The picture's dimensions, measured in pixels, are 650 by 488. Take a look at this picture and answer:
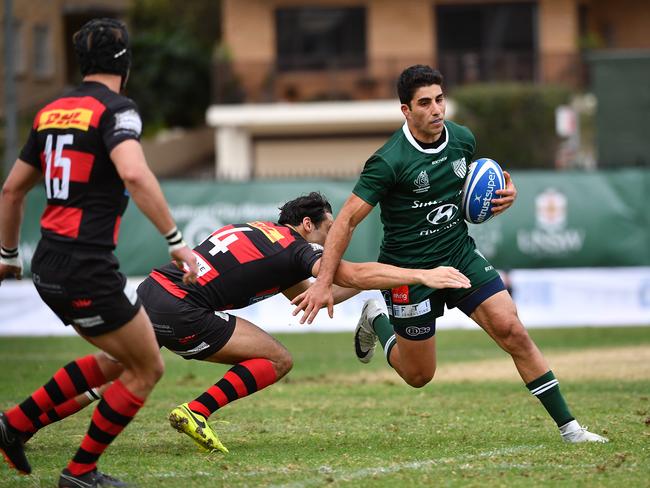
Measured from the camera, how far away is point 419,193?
7410 mm

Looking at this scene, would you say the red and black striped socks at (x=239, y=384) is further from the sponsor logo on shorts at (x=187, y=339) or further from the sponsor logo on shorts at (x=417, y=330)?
the sponsor logo on shorts at (x=417, y=330)

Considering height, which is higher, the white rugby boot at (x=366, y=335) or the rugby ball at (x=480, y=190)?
the rugby ball at (x=480, y=190)

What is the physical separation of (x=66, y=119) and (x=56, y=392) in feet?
5.44

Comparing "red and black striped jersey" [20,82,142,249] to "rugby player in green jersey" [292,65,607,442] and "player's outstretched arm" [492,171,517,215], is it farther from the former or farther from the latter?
"player's outstretched arm" [492,171,517,215]

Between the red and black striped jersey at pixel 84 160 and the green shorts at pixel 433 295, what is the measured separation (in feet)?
7.98

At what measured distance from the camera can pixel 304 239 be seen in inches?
304

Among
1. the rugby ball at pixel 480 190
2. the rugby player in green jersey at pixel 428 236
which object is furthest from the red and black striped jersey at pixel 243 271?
the rugby ball at pixel 480 190

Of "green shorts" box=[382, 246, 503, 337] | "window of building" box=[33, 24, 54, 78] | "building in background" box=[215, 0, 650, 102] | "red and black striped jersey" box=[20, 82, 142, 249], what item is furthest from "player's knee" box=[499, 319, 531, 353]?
"window of building" box=[33, 24, 54, 78]

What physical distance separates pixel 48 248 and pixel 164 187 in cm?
1272

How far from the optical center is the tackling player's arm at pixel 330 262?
6.89 meters

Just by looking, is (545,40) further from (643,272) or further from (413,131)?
(413,131)

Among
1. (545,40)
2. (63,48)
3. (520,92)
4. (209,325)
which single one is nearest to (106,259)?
(209,325)

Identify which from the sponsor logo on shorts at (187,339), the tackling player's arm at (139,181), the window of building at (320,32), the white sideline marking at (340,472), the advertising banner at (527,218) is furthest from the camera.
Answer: the window of building at (320,32)

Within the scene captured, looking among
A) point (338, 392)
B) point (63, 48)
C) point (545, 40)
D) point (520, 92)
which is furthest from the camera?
point (63, 48)
